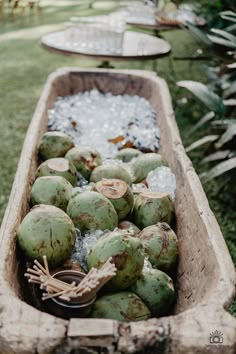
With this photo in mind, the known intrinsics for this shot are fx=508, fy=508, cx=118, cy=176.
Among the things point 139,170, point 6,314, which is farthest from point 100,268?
point 139,170

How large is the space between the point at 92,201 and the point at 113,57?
86.5 inches

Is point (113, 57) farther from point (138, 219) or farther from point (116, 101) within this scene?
point (138, 219)

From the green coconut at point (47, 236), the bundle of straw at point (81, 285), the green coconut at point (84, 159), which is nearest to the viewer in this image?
the bundle of straw at point (81, 285)

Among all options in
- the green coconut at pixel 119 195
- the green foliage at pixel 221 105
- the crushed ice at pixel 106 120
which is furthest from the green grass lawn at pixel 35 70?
the green coconut at pixel 119 195

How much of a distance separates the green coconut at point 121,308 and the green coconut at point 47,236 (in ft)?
0.73

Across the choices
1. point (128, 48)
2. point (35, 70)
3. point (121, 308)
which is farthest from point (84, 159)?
point (35, 70)

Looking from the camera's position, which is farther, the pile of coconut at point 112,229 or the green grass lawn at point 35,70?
the green grass lawn at point 35,70

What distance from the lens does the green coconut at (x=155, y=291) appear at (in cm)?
159

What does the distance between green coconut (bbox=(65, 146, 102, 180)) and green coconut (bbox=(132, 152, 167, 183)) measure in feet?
0.61

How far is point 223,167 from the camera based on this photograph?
275 cm

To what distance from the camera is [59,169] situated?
7.11 feet
